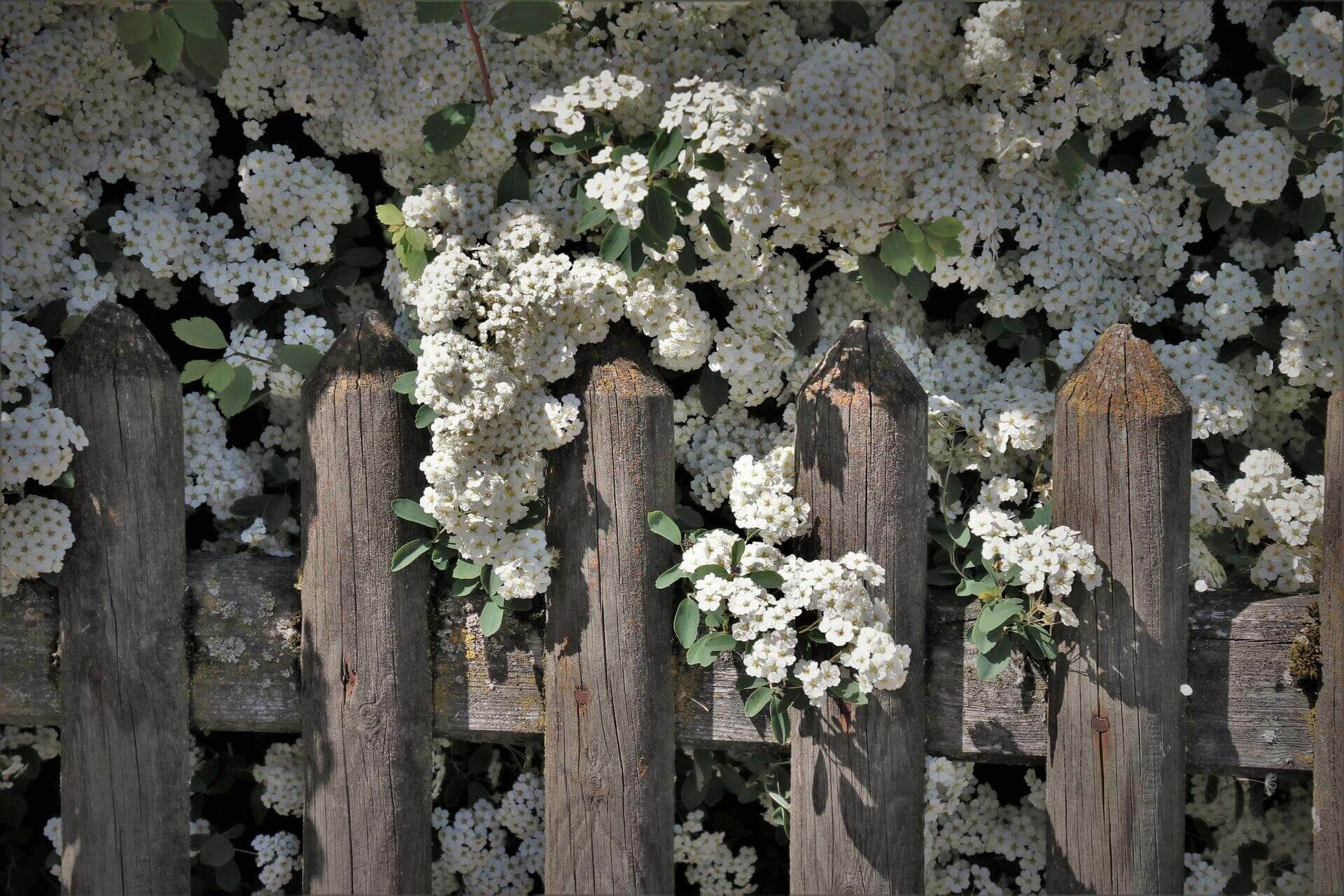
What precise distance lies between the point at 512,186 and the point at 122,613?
123 centimetres

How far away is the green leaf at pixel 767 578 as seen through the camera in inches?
87.4

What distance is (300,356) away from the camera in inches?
98.1

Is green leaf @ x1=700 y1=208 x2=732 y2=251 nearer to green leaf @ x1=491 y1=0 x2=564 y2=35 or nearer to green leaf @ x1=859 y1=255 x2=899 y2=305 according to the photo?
green leaf @ x1=859 y1=255 x2=899 y2=305

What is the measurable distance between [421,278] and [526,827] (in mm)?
1335

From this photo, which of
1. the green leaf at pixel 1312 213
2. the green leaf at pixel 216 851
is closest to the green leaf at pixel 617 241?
the green leaf at pixel 1312 213

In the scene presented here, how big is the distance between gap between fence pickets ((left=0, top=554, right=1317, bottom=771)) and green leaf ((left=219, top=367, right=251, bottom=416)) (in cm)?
33

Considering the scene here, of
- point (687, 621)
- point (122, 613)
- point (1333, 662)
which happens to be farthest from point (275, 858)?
point (1333, 662)

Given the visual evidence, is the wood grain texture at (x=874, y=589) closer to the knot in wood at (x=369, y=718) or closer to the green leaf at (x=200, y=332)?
the knot in wood at (x=369, y=718)

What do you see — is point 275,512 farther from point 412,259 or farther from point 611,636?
point 611,636

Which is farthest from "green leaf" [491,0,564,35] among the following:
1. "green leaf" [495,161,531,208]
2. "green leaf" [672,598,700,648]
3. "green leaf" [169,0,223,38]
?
"green leaf" [672,598,700,648]

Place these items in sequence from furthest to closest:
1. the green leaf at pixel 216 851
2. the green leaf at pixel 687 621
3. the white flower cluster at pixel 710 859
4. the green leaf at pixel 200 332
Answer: the white flower cluster at pixel 710 859
the green leaf at pixel 216 851
the green leaf at pixel 200 332
the green leaf at pixel 687 621

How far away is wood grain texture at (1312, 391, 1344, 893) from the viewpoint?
2.25m

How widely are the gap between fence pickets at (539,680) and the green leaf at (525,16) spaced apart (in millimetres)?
1208

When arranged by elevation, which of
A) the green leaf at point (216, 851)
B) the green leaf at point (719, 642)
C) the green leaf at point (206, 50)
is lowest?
the green leaf at point (216, 851)
